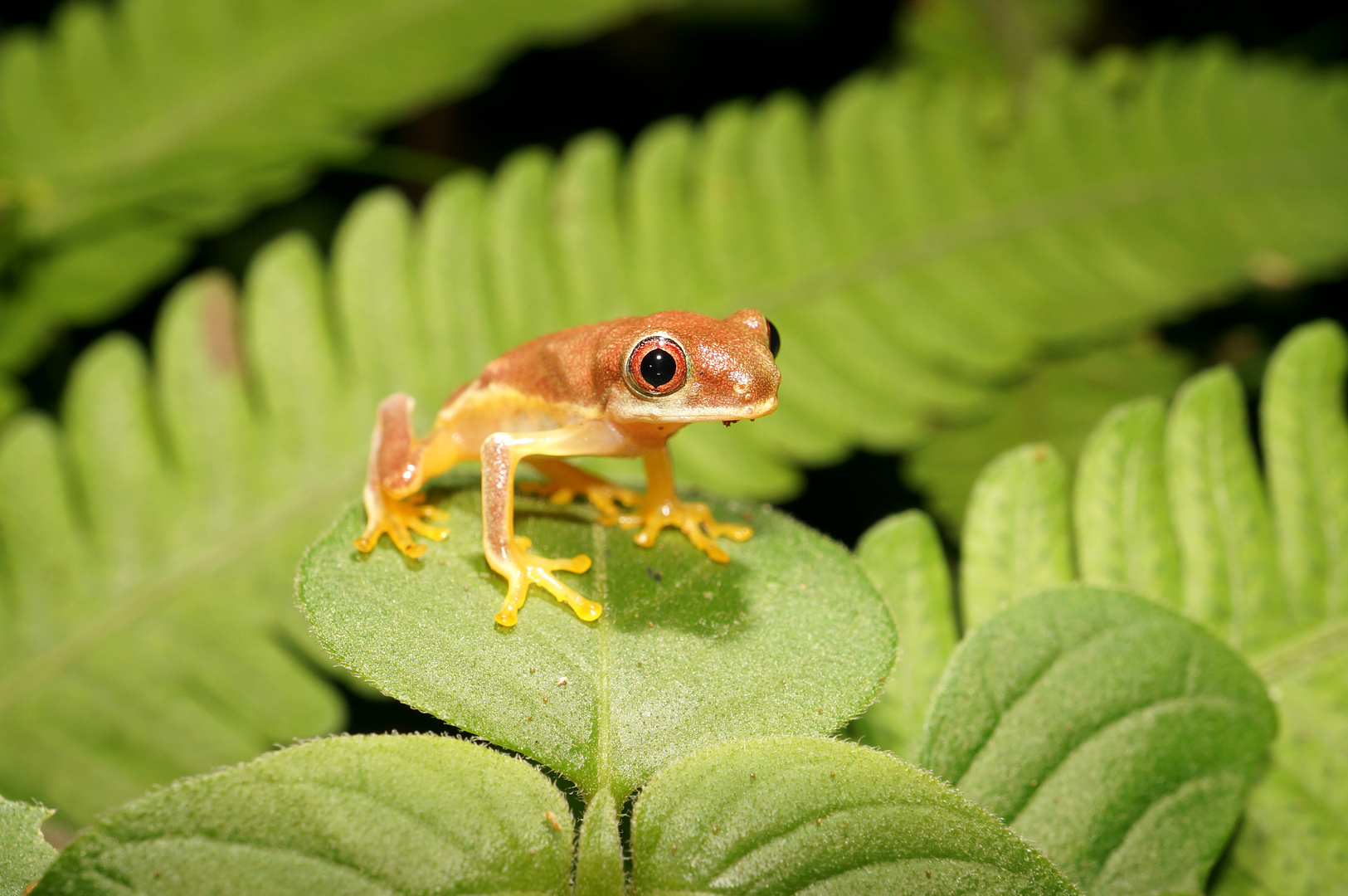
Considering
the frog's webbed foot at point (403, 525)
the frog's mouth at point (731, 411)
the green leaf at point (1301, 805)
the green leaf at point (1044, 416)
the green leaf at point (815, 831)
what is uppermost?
the frog's mouth at point (731, 411)

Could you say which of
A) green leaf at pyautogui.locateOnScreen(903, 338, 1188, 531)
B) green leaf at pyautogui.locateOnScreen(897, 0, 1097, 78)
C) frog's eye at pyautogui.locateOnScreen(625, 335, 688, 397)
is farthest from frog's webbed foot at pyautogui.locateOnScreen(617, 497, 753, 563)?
green leaf at pyautogui.locateOnScreen(897, 0, 1097, 78)

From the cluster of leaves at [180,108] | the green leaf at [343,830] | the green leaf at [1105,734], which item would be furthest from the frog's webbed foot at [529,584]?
the cluster of leaves at [180,108]

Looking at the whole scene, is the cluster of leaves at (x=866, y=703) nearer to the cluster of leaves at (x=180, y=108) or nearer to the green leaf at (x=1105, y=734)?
the green leaf at (x=1105, y=734)

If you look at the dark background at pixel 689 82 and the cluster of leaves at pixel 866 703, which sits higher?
the dark background at pixel 689 82

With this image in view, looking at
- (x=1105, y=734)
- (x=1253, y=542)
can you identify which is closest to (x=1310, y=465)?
(x=1253, y=542)

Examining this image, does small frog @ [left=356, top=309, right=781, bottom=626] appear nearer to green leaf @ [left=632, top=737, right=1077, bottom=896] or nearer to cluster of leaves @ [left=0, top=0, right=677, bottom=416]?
green leaf @ [left=632, top=737, right=1077, bottom=896]

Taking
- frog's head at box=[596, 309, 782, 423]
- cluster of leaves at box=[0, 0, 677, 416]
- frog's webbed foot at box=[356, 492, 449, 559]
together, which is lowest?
frog's webbed foot at box=[356, 492, 449, 559]
